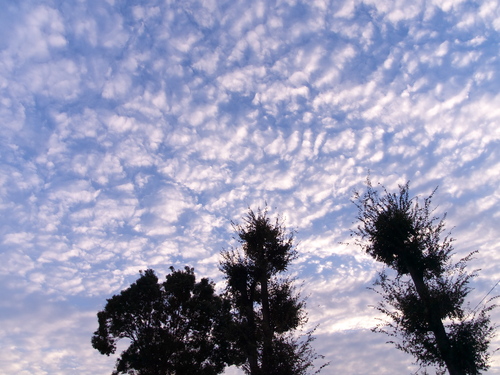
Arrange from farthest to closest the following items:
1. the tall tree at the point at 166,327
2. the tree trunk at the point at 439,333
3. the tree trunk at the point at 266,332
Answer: the tall tree at the point at 166,327, the tree trunk at the point at 266,332, the tree trunk at the point at 439,333

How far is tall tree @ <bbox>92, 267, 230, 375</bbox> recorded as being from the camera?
26.5 metres

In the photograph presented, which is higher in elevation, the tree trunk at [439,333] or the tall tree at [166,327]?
the tall tree at [166,327]

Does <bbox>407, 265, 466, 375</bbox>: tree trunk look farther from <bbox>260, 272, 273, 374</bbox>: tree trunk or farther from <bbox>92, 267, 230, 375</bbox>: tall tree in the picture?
<bbox>92, 267, 230, 375</bbox>: tall tree

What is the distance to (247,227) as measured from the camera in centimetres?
2333

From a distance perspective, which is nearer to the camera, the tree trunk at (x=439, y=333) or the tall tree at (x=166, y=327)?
the tree trunk at (x=439, y=333)

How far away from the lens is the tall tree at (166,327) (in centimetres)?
2652

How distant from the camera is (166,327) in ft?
92.5

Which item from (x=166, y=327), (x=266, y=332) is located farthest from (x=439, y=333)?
(x=166, y=327)

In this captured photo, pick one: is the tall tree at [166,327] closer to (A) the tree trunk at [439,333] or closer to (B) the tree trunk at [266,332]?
(B) the tree trunk at [266,332]

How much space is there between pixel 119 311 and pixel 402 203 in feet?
75.1

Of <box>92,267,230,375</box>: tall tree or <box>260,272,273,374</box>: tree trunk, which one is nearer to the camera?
<box>260,272,273,374</box>: tree trunk

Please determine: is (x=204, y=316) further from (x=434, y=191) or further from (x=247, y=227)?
(x=434, y=191)

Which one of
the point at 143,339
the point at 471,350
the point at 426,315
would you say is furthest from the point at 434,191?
the point at 143,339

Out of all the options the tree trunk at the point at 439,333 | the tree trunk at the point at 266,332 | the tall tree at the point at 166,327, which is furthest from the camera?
the tall tree at the point at 166,327
